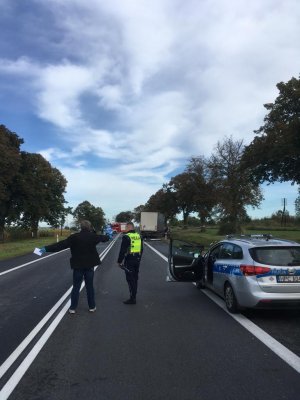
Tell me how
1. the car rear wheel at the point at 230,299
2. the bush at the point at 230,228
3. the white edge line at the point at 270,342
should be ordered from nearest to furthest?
the white edge line at the point at 270,342, the car rear wheel at the point at 230,299, the bush at the point at 230,228

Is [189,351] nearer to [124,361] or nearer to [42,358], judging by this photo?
[124,361]

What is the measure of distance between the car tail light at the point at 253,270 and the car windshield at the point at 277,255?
0.17 m

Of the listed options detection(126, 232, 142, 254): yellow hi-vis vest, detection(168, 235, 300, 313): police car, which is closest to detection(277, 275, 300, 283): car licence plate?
detection(168, 235, 300, 313): police car

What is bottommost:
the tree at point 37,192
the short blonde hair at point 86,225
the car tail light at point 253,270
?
the car tail light at point 253,270

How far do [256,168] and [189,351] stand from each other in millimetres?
→ 31783

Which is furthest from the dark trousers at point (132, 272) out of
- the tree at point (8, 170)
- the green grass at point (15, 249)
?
the tree at point (8, 170)

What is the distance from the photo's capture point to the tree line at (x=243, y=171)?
34.2 m

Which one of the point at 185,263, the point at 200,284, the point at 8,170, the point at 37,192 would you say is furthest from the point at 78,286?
the point at 37,192

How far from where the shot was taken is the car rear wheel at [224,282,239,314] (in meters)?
9.30

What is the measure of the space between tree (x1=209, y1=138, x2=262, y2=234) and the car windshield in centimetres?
4728

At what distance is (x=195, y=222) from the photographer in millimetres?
139750

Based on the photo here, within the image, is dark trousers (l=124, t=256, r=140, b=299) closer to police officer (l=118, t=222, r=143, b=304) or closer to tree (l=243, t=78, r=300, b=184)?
police officer (l=118, t=222, r=143, b=304)

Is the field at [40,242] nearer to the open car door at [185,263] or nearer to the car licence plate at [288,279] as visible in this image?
the open car door at [185,263]

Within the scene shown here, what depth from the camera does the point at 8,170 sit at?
169 ft
